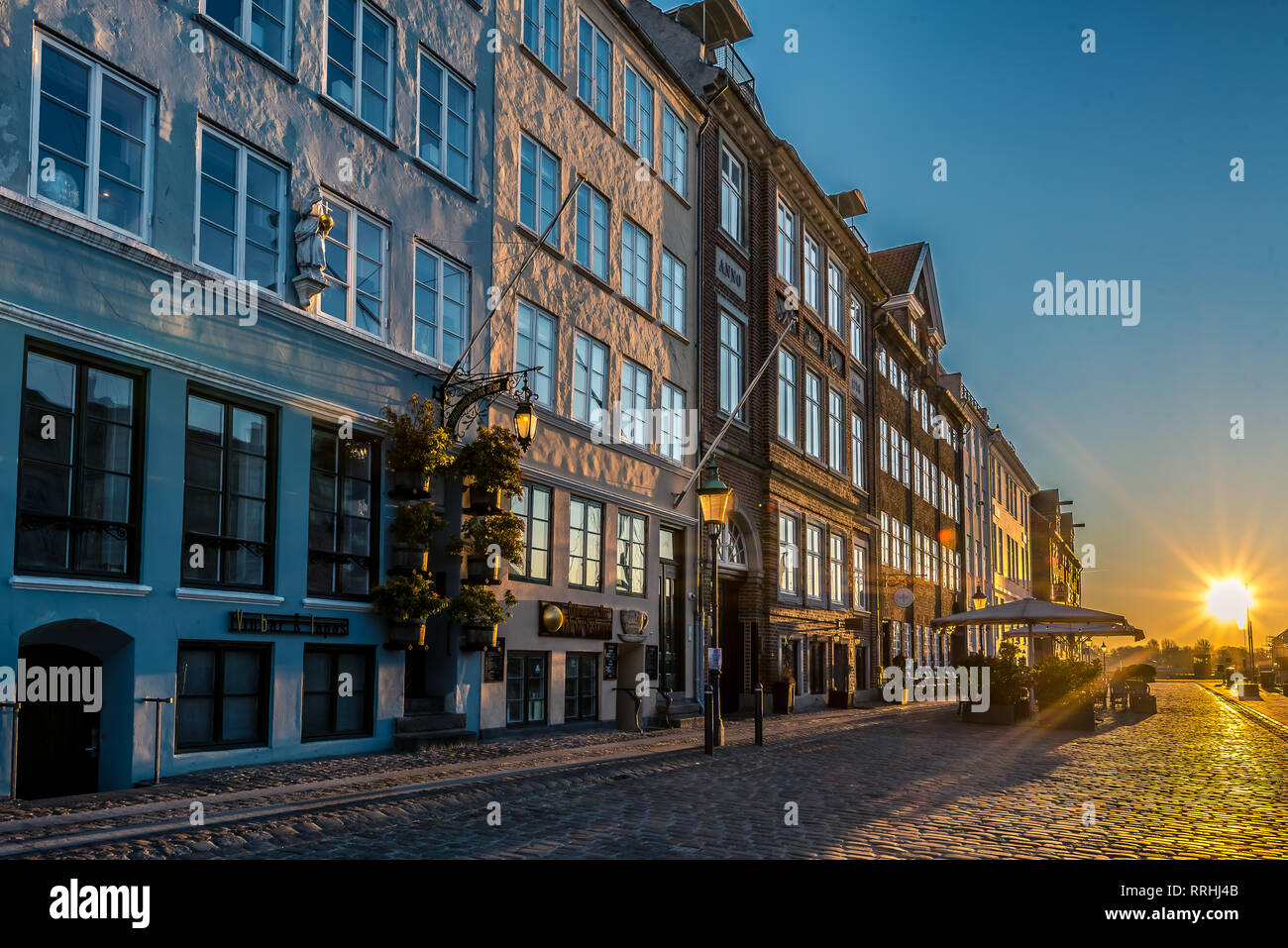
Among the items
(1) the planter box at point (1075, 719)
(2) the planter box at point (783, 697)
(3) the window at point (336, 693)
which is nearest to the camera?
(3) the window at point (336, 693)

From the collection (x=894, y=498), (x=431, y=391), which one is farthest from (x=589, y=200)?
(x=894, y=498)

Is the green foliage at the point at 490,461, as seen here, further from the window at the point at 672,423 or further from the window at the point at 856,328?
the window at the point at 856,328

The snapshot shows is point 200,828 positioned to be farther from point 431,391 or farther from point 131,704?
point 431,391

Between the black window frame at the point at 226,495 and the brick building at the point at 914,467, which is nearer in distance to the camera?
the black window frame at the point at 226,495

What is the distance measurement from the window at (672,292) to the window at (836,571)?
38.2 feet

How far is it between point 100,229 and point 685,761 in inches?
366

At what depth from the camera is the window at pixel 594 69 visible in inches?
874

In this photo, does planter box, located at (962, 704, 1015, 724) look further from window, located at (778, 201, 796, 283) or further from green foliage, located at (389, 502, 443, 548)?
green foliage, located at (389, 502, 443, 548)

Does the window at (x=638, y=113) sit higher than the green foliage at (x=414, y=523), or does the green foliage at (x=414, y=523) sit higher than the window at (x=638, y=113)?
the window at (x=638, y=113)

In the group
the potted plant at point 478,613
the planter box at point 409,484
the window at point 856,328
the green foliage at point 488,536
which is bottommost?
the potted plant at point 478,613

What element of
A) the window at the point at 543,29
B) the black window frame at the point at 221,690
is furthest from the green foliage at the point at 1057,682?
the black window frame at the point at 221,690

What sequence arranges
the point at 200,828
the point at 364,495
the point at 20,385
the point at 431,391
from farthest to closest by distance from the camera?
the point at 431,391
the point at 364,495
the point at 20,385
the point at 200,828

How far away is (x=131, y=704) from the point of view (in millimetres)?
12070

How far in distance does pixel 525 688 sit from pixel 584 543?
3112 millimetres
